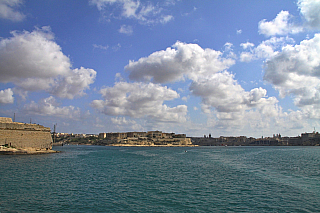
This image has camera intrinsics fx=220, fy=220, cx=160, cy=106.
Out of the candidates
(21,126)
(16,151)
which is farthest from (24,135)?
(16,151)

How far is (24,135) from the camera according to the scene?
48969 millimetres

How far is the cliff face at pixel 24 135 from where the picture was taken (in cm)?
4566

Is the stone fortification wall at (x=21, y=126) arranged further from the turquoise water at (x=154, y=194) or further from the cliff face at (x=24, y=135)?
the turquoise water at (x=154, y=194)

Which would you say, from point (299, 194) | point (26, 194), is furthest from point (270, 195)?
point (26, 194)

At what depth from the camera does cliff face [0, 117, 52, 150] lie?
150ft

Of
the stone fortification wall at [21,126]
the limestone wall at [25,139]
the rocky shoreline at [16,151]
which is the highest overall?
the stone fortification wall at [21,126]

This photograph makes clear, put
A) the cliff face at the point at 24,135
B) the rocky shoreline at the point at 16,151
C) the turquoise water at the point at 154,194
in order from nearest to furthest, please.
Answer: the turquoise water at the point at 154,194 < the rocky shoreline at the point at 16,151 < the cliff face at the point at 24,135

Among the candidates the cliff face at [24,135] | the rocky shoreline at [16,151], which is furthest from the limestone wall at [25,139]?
the rocky shoreline at [16,151]

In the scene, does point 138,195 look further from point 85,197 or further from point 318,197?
point 318,197

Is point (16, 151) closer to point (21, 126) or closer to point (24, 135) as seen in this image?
point (24, 135)

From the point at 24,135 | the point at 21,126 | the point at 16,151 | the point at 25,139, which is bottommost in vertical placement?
the point at 16,151

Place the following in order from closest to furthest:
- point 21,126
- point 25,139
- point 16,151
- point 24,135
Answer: point 16,151, point 21,126, point 24,135, point 25,139

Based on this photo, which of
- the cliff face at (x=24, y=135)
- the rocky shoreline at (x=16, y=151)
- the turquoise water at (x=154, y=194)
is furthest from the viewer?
the cliff face at (x=24, y=135)

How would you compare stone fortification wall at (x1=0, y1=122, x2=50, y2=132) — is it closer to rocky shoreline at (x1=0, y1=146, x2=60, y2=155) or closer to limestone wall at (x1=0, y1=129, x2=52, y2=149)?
limestone wall at (x1=0, y1=129, x2=52, y2=149)
